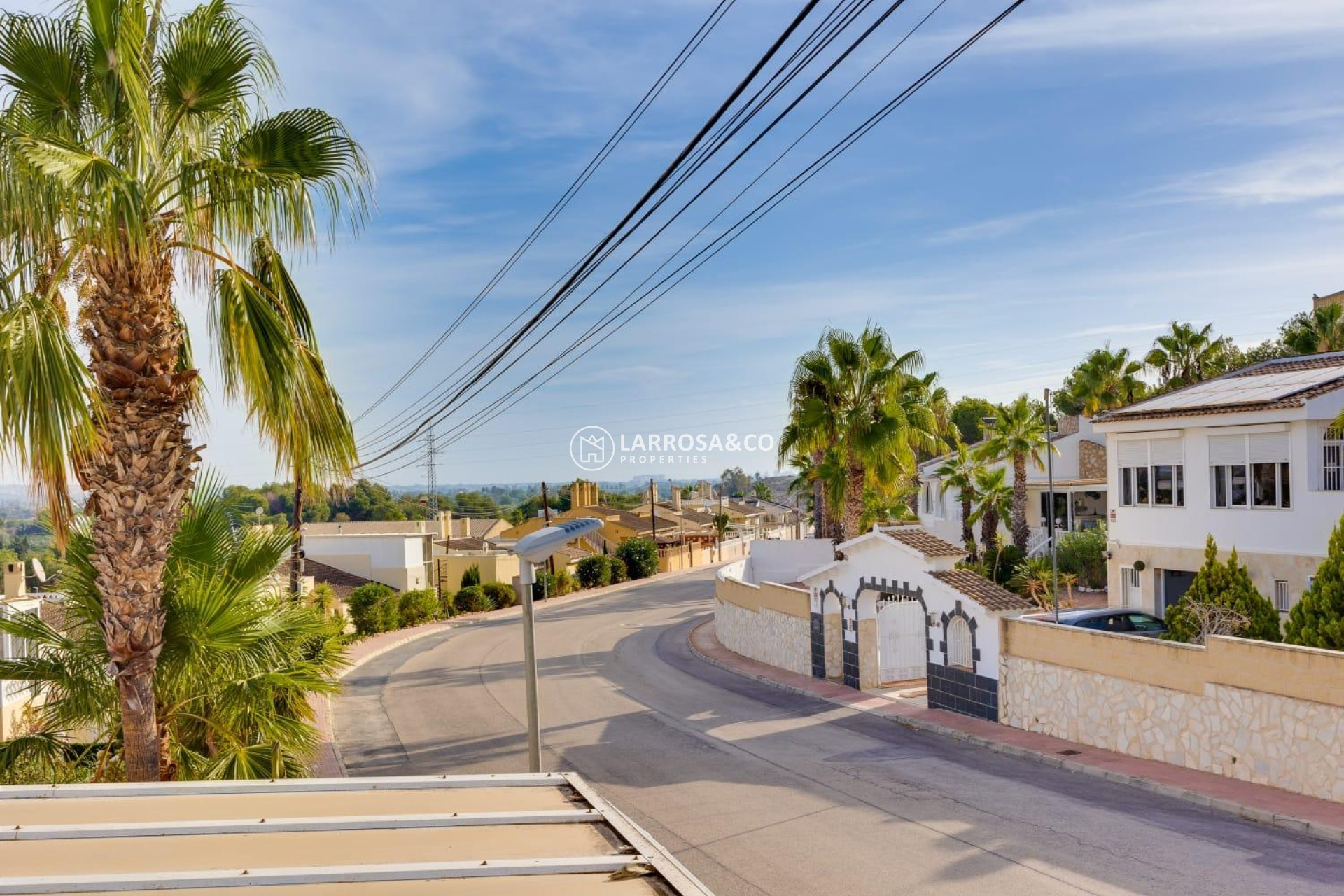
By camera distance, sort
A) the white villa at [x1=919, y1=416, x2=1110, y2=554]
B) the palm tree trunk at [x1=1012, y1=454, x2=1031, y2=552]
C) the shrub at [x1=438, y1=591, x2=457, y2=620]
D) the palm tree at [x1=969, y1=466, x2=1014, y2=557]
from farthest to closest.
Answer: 1. the shrub at [x1=438, y1=591, x2=457, y2=620]
2. the white villa at [x1=919, y1=416, x2=1110, y2=554]
3. the palm tree at [x1=969, y1=466, x2=1014, y2=557]
4. the palm tree trunk at [x1=1012, y1=454, x2=1031, y2=552]

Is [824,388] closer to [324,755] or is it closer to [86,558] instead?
[324,755]

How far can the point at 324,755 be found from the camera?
18.3 m

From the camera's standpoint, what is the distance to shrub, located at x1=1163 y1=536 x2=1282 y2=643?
1761 centimetres

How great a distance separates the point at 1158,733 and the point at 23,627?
15107 mm

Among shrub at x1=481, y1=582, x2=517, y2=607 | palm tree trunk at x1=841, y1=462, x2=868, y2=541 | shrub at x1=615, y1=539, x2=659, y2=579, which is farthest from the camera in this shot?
shrub at x1=615, y1=539, x2=659, y2=579

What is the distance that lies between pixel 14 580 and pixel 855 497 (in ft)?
69.4

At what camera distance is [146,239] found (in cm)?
770

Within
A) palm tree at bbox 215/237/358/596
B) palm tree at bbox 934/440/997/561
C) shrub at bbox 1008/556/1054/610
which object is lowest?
shrub at bbox 1008/556/1054/610

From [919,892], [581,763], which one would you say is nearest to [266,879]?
[919,892]

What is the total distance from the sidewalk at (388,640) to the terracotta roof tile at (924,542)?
11.3m

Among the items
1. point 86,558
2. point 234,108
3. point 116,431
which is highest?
point 234,108

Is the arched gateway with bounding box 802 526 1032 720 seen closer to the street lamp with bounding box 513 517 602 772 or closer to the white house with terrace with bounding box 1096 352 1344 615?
the white house with terrace with bounding box 1096 352 1344 615

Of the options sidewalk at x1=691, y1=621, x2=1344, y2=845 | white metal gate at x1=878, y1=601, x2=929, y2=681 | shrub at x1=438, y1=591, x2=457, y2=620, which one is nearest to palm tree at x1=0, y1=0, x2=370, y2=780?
sidewalk at x1=691, y1=621, x2=1344, y2=845

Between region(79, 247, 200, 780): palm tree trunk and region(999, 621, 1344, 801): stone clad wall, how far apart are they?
13656 millimetres
